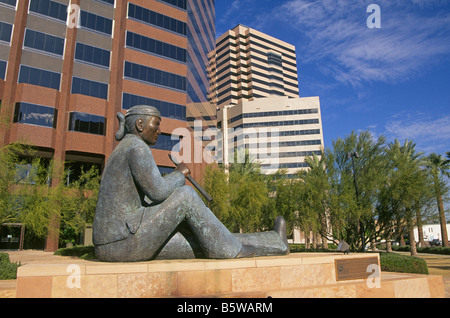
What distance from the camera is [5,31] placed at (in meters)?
25.8

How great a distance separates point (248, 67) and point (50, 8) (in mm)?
59193

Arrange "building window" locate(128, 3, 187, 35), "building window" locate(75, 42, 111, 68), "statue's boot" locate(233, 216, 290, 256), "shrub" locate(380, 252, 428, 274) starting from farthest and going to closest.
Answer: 1. "building window" locate(128, 3, 187, 35)
2. "building window" locate(75, 42, 111, 68)
3. "shrub" locate(380, 252, 428, 274)
4. "statue's boot" locate(233, 216, 290, 256)

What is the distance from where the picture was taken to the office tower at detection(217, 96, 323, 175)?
65.1 m

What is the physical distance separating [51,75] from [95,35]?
608 cm

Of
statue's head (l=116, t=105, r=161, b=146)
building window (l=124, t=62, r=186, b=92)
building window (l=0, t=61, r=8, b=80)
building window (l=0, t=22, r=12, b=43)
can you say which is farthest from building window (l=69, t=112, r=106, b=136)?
statue's head (l=116, t=105, r=161, b=146)

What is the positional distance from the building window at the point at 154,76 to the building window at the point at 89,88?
8.80 ft

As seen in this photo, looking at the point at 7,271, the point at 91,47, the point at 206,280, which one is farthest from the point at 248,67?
the point at 206,280

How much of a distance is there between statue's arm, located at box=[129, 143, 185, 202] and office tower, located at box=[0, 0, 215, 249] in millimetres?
23377

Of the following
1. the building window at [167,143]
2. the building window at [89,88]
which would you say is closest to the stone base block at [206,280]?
the building window at [167,143]

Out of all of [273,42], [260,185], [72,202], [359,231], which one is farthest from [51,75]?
[273,42]

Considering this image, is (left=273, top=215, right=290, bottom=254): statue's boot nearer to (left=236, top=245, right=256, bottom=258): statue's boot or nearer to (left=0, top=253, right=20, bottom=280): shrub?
(left=236, top=245, right=256, bottom=258): statue's boot

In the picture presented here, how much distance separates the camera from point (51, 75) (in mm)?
26781

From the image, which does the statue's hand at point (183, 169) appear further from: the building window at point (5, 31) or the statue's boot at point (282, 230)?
the building window at point (5, 31)

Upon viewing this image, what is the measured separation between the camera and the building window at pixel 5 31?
84.1ft
